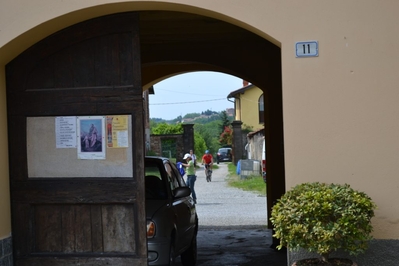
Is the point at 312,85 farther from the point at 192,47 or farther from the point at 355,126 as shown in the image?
the point at 192,47

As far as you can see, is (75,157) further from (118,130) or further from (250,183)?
(250,183)

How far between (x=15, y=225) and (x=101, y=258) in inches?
42.3

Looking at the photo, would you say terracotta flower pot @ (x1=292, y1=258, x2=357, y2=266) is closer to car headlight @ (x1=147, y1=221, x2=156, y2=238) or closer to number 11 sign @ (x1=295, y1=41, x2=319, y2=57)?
number 11 sign @ (x1=295, y1=41, x2=319, y2=57)

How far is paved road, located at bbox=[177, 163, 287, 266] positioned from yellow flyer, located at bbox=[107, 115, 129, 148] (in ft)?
15.1

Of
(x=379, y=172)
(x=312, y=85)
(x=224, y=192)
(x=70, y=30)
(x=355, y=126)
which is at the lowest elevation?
(x=224, y=192)

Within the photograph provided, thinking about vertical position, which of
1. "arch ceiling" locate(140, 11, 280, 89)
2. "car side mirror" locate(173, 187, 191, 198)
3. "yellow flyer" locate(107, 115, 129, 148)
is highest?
"arch ceiling" locate(140, 11, 280, 89)

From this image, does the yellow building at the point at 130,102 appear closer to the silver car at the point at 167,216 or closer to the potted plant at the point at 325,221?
the potted plant at the point at 325,221

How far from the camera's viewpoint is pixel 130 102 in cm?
766

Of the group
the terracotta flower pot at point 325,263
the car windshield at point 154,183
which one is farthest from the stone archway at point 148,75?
the car windshield at point 154,183

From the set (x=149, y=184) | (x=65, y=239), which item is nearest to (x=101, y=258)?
(x=65, y=239)

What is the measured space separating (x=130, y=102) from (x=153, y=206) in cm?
232

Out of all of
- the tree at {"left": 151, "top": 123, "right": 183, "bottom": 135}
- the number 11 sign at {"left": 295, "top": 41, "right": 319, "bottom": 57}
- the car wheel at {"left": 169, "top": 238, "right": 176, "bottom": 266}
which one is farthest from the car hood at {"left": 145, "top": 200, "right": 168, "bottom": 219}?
the tree at {"left": 151, "top": 123, "right": 183, "bottom": 135}

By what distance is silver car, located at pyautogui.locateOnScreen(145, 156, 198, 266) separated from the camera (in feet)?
30.1

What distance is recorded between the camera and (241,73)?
1418 cm
